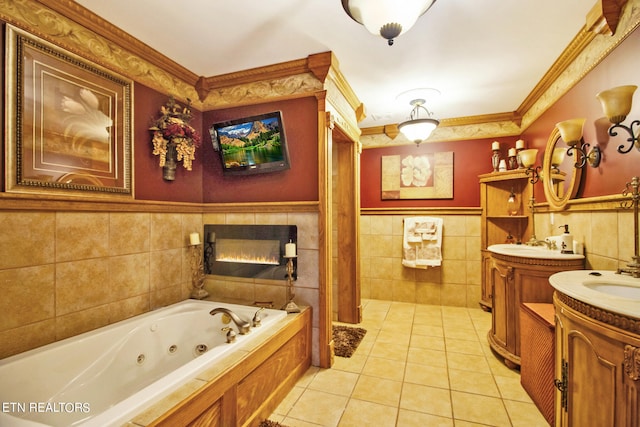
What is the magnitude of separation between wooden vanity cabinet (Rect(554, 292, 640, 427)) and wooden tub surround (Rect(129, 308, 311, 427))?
59.8 inches

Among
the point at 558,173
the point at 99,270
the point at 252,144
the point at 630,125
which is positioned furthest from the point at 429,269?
the point at 99,270

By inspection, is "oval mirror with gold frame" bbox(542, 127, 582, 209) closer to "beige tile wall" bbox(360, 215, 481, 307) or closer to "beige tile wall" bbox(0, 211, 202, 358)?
"beige tile wall" bbox(360, 215, 481, 307)

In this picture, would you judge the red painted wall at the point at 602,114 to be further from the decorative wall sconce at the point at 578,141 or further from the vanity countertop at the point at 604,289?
the vanity countertop at the point at 604,289

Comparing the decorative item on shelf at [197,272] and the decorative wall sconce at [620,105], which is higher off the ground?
the decorative wall sconce at [620,105]

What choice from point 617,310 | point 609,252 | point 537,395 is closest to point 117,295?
point 617,310

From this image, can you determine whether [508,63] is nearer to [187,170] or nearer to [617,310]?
[617,310]

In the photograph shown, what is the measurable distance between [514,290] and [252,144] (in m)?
2.50

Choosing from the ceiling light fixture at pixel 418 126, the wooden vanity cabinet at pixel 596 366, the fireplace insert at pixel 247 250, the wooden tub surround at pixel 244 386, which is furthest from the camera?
the ceiling light fixture at pixel 418 126

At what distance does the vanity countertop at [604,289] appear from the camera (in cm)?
99

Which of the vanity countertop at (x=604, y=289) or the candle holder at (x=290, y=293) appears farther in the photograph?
the candle holder at (x=290, y=293)

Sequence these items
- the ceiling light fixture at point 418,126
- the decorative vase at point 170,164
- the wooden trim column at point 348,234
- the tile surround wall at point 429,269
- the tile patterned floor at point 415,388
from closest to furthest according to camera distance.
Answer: the tile patterned floor at point 415,388 → the decorative vase at point 170,164 → the ceiling light fixture at point 418,126 → the wooden trim column at point 348,234 → the tile surround wall at point 429,269

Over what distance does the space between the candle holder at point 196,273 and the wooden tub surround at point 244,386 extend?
1.00 metres

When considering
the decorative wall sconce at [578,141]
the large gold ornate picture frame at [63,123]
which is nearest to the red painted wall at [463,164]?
the decorative wall sconce at [578,141]

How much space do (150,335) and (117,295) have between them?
0.37 metres
